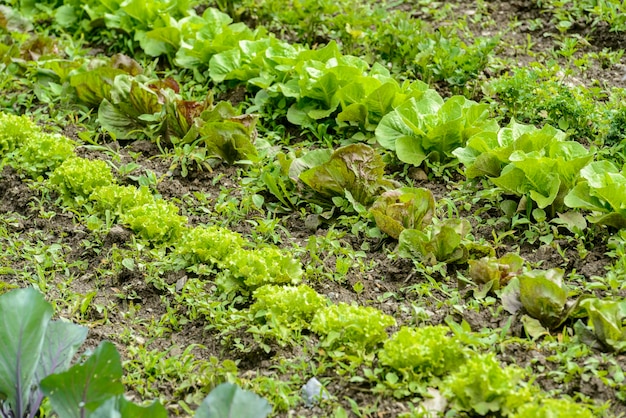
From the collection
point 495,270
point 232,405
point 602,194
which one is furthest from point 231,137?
point 232,405

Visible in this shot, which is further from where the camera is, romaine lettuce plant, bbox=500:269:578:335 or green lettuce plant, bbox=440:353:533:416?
romaine lettuce plant, bbox=500:269:578:335

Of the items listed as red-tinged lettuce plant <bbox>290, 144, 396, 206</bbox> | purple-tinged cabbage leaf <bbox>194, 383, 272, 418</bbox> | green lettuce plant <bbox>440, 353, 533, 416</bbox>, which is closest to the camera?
purple-tinged cabbage leaf <bbox>194, 383, 272, 418</bbox>

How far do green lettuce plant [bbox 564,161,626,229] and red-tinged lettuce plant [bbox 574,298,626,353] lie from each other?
27.4 inches

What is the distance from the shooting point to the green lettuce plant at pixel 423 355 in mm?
3396

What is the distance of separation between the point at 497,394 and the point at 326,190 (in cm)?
184

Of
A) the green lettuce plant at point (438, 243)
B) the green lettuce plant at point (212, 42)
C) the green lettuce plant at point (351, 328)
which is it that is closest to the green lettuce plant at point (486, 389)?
the green lettuce plant at point (351, 328)

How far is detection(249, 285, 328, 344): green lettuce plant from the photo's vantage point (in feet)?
12.2

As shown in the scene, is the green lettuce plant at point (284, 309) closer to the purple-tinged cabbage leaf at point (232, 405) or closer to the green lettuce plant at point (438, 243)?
the green lettuce plant at point (438, 243)

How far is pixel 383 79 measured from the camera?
5.40 m

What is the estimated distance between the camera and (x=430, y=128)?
16.0ft

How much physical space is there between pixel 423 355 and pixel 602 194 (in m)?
1.36

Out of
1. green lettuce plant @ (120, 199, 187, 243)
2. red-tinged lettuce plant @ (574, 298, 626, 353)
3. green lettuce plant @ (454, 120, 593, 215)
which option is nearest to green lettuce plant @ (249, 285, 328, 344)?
green lettuce plant @ (120, 199, 187, 243)

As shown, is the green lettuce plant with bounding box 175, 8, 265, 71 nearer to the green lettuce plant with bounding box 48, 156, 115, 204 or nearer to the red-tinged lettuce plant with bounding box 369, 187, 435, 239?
the green lettuce plant with bounding box 48, 156, 115, 204

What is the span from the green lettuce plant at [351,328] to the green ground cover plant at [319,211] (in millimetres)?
10
